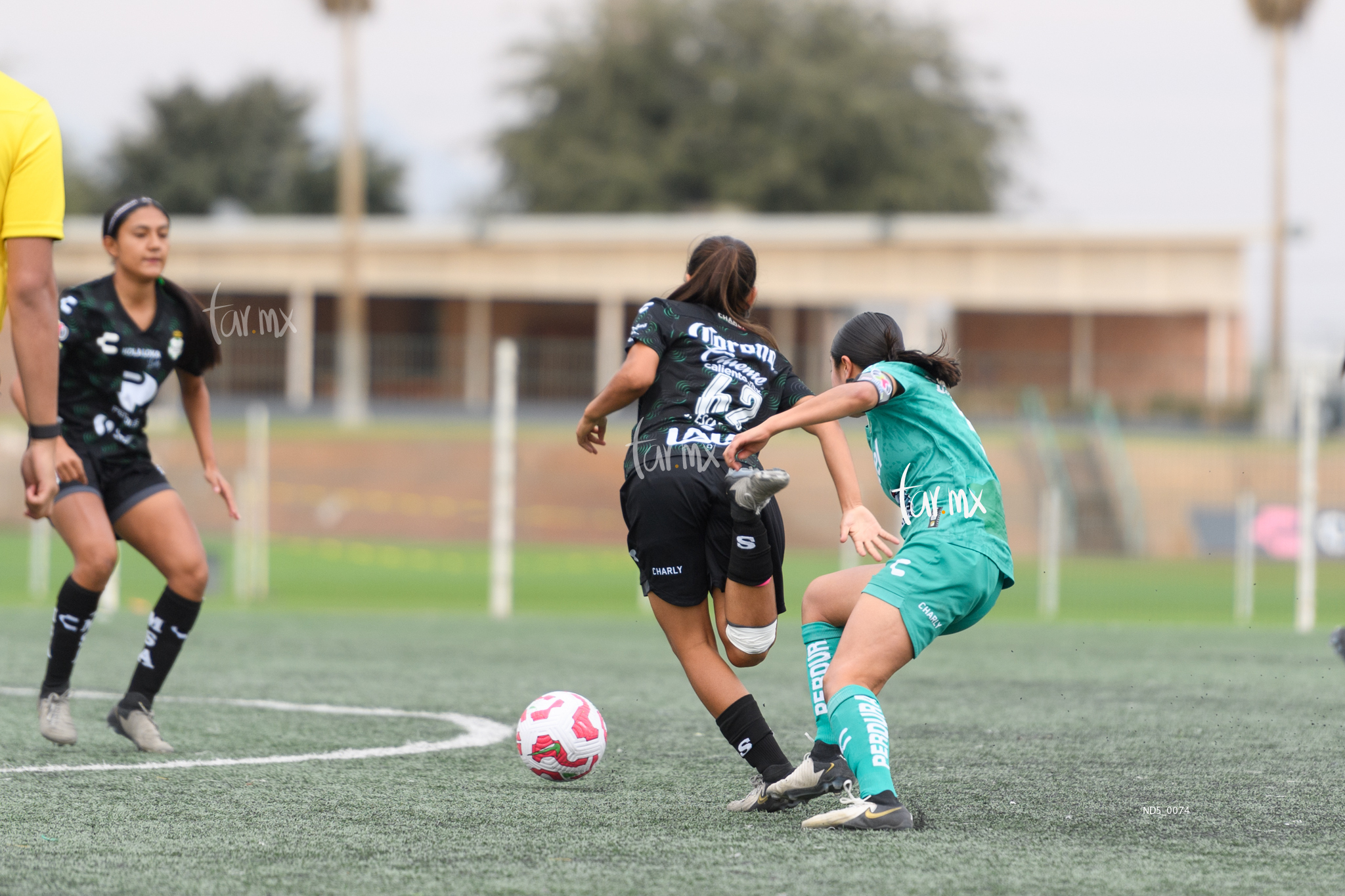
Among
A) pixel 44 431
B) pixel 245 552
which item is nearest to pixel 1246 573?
pixel 245 552

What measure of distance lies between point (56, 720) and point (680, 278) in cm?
3290

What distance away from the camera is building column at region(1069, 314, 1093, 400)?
33.6m

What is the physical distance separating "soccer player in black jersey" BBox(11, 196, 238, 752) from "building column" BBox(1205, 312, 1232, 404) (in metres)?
28.1

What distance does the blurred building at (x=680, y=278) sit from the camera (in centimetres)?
3659

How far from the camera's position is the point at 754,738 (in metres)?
5.15

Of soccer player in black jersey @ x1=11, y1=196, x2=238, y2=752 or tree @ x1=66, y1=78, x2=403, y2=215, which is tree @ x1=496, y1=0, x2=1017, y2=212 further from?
soccer player in black jersey @ x1=11, y1=196, x2=238, y2=752

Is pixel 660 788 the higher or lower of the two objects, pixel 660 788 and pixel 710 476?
the lower

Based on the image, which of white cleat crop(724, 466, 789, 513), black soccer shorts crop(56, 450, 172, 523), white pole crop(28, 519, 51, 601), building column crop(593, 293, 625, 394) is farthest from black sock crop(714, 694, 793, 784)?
building column crop(593, 293, 625, 394)

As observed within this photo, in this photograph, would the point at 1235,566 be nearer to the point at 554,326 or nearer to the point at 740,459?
the point at 740,459

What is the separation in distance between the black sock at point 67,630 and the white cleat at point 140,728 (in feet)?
0.82

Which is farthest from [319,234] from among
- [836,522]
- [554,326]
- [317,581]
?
[317,581]

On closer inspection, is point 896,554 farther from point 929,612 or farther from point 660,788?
point 660,788

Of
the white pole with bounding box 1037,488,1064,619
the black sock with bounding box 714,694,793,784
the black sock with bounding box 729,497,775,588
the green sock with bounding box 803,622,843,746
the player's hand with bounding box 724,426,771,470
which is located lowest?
the white pole with bounding box 1037,488,1064,619

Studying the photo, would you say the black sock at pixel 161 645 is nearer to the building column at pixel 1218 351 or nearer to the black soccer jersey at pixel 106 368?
the black soccer jersey at pixel 106 368
